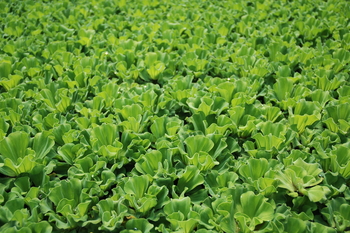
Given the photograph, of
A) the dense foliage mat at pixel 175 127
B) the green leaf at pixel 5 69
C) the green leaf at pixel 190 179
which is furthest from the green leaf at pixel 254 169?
the green leaf at pixel 5 69

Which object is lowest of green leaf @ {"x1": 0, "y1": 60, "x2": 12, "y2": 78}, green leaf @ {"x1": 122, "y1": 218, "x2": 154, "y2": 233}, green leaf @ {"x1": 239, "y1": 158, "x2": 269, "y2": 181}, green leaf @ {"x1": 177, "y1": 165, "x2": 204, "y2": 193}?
green leaf @ {"x1": 122, "y1": 218, "x2": 154, "y2": 233}

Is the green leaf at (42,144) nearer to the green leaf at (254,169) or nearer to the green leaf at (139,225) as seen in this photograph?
the green leaf at (139,225)

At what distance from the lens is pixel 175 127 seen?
2.24 metres

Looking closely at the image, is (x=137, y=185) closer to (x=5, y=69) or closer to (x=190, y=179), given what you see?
(x=190, y=179)

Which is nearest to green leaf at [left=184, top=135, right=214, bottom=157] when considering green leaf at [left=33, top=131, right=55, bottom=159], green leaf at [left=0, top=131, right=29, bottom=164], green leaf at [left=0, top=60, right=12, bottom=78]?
green leaf at [left=33, top=131, right=55, bottom=159]

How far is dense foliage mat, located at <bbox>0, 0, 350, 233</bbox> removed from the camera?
→ 5.81 ft

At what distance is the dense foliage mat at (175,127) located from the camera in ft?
5.81

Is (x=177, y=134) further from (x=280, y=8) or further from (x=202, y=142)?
(x=280, y=8)

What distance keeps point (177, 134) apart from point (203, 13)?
8.09ft

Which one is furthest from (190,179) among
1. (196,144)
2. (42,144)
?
(42,144)

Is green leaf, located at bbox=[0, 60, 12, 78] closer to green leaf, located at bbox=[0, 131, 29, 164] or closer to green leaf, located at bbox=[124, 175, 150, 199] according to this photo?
green leaf, located at bbox=[0, 131, 29, 164]

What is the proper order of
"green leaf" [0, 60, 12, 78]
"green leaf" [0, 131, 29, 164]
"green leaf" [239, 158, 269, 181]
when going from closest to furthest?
"green leaf" [239, 158, 269, 181] → "green leaf" [0, 131, 29, 164] → "green leaf" [0, 60, 12, 78]

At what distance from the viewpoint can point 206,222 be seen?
67.8 inches

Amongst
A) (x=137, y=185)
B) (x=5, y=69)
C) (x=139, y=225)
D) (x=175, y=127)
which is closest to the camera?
(x=139, y=225)
